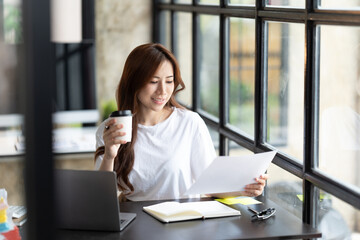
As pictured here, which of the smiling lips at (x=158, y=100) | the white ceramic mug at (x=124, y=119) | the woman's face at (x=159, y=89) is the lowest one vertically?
the white ceramic mug at (x=124, y=119)

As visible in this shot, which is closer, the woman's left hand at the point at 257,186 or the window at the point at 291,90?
the window at the point at 291,90

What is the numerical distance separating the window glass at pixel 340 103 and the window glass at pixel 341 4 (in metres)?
0.07

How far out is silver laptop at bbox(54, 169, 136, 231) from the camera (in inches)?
78.1

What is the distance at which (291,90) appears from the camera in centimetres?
265

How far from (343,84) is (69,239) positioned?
1.05 meters

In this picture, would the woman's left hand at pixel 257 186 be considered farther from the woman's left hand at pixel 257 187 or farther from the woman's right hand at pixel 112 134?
the woman's right hand at pixel 112 134

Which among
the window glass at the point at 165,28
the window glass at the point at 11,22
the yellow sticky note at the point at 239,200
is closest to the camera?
the window glass at the point at 11,22

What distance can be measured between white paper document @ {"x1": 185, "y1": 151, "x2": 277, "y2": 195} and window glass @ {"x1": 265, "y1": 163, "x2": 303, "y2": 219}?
34cm

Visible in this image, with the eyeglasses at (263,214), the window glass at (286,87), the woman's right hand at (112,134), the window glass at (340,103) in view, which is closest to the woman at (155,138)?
the woman's right hand at (112,134)

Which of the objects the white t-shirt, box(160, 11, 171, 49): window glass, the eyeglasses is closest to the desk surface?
the eyeglasses

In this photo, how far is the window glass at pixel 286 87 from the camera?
8.34 feet

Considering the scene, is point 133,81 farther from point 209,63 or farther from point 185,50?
point 185,50

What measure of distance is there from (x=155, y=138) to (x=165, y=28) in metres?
2.46

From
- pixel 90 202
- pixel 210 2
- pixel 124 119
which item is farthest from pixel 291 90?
pixel 210 2
